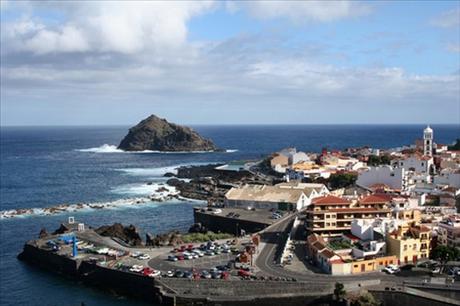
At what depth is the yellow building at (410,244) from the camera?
45688 millimetres

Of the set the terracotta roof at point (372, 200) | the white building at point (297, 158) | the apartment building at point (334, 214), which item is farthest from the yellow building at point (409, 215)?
the white building at point (297, 158)

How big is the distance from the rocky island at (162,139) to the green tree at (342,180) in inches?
3964

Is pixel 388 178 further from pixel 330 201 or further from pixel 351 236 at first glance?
pixel 351 236

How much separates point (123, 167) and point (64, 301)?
95304mm

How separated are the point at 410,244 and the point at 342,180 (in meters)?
39.7

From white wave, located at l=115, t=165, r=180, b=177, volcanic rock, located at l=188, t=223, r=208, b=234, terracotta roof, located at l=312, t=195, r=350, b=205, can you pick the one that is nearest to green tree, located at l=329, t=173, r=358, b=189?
volcanic rock, located at l=188, t=223, r=208, b=234

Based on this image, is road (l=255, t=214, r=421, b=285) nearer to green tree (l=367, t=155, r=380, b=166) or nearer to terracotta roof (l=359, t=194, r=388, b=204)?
terracotta roof (l=359, t=194, r=388, b=204)

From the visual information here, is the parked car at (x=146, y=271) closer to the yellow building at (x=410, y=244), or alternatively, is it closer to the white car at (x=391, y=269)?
the white car at (x=391, y=269)

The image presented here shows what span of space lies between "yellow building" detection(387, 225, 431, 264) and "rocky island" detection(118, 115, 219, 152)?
455 feet

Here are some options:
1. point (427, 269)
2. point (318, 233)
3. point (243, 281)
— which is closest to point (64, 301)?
point (243, 281)

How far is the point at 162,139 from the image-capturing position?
188500 mm

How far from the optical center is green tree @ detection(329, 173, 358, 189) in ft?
277

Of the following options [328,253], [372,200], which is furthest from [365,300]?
[372,200]

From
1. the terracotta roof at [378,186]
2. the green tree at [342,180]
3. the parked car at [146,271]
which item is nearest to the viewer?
the parked car at [146,271]
